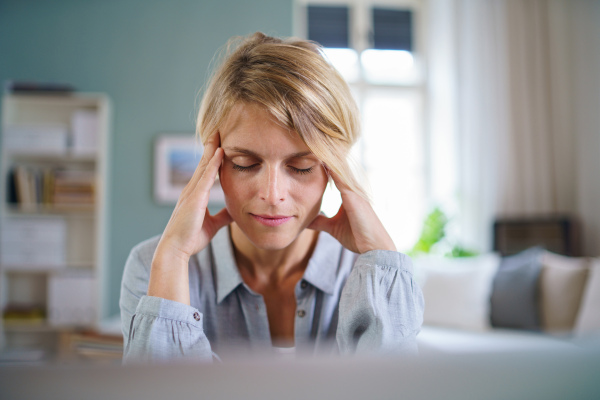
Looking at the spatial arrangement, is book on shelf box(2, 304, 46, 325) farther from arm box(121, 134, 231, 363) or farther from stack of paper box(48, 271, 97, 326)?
arm box(121, 134, 231, 363)

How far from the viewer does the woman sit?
1.51 ft

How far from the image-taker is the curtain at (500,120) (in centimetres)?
366

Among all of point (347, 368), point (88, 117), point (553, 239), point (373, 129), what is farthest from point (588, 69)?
point (347, 368)

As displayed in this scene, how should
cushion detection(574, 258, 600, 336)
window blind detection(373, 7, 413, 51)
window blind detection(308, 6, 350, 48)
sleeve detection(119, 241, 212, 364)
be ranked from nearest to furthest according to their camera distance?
sleeve detection(119, 241, 212, 364) → window blind detection(308, 6, 350, 48) → window blind detection(373, 7, 413, 51) → cushion detection(574, 258, 600, 336)

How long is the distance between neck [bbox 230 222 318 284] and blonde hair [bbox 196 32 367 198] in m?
0.17

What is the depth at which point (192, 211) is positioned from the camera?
0.51 metres

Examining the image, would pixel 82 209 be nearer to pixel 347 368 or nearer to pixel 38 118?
pixel 38 118

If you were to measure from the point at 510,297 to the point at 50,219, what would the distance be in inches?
99.8

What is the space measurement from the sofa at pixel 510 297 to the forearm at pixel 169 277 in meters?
1.58

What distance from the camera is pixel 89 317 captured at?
8.44 feet

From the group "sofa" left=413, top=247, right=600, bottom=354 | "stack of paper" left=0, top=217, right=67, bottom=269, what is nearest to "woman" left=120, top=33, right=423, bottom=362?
"sofa" left=413, top=247, right=600, bottom=354

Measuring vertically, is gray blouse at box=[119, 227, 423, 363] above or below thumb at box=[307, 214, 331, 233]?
below

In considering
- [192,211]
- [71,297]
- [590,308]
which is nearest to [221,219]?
[192,211]

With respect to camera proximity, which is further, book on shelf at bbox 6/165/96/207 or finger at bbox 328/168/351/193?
book on shelf at bbox 6/165/96/207
